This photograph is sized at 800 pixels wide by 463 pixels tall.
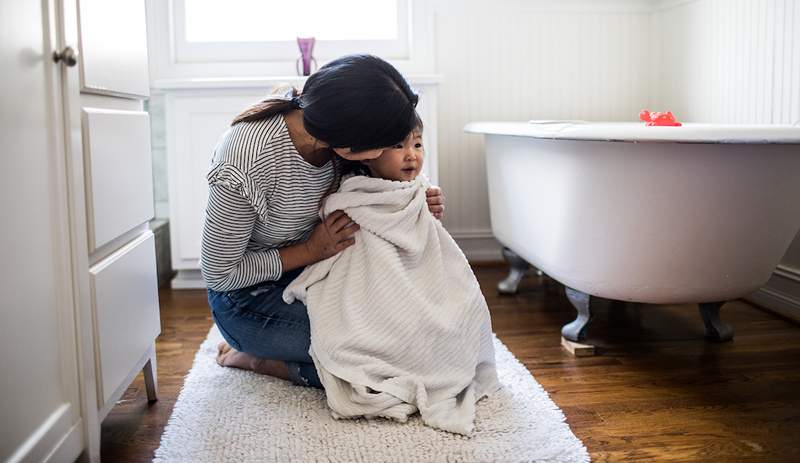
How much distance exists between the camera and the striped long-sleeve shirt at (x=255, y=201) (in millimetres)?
1420

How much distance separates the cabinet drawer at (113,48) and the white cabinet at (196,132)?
44.7 inches

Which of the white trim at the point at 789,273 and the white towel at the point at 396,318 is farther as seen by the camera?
the white trim at the point at 789,273

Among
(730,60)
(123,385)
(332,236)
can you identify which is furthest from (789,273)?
(123,385)

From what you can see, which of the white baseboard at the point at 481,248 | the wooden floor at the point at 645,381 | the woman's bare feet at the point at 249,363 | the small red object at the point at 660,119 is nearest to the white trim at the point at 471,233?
the white baseboard at the point at 481,248

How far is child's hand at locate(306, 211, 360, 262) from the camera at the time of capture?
1.52 metres

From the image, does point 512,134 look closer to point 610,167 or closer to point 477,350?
point 610,167

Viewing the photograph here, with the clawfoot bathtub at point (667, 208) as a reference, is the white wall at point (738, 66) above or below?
above

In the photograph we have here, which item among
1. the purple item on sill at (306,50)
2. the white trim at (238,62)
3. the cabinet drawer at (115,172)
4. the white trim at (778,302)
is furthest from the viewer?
the white trim at (238,62)

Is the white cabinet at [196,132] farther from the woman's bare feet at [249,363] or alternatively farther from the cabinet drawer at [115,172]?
the cabinet drawer at [115,172]

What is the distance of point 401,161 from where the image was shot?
1.54m

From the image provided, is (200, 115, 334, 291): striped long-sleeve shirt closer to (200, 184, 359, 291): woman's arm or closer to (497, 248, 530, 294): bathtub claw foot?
(200, 184, 359, 291): woman's arm

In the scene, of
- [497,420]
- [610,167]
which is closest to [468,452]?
[497,420]

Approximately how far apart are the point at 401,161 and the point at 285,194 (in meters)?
0.23

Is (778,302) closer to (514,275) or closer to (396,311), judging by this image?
(514,275)
